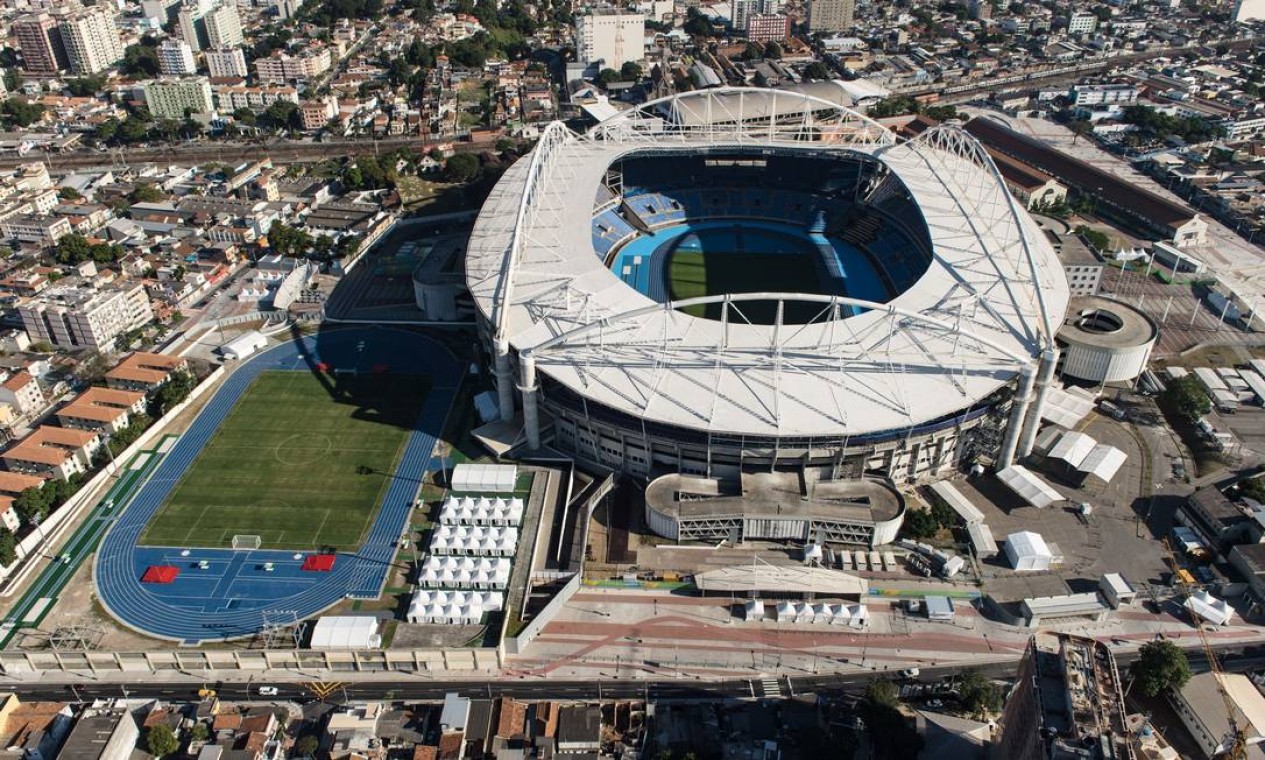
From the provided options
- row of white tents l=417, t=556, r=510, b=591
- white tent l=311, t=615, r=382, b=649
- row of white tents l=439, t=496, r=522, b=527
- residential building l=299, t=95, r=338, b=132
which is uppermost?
residential building l=299, t=95, r=338, b=132

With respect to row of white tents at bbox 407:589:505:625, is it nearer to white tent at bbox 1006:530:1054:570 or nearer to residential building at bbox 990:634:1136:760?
residential building at bbox 990:634:1136:760

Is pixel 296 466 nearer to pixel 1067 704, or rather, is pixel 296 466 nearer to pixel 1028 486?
pixel 1067 704

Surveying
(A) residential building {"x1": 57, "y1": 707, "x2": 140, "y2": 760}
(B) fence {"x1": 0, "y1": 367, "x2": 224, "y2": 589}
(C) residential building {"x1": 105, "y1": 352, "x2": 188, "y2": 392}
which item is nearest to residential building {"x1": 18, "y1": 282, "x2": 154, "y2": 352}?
(C) residential building {"x1": 105, "y1": 352, "x2": 188, "y2": 392}

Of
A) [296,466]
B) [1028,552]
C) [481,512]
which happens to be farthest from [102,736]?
[1028,552]

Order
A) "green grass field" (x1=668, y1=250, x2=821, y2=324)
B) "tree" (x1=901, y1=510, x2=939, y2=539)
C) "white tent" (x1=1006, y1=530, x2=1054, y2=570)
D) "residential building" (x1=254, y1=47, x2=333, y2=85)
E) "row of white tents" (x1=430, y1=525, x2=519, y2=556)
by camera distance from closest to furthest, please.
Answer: "white tent" (x1=1006, y1=530, x2=1054, y2=570) < "row of white tents" (x1=430, y1=525, x2=519, y2=556) < "tree" (x1=901, y1=510, x2=939, y2=539) < "green grass field" (x1=668, y1=250, x2=821, y2=324) < "residential building" (x1=254, y1=47, x2=333, y2=85)

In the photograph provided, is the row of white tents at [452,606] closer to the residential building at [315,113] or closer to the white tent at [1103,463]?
the white tent at [1103,463]

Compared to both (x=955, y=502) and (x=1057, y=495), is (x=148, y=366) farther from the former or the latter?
(x=1057, y=495)
